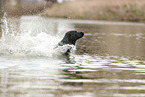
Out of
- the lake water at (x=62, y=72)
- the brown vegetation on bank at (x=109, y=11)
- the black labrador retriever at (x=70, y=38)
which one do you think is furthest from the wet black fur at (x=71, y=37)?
the brown vegetation on bank at (x=109, y=11)

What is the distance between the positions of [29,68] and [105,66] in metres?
2.75

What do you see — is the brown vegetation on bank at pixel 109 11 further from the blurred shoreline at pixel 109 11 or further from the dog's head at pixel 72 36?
the dog's head at pixel 72 36

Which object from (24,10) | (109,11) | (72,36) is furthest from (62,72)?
(24,10)

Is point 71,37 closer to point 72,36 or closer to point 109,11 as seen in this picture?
point 72,36

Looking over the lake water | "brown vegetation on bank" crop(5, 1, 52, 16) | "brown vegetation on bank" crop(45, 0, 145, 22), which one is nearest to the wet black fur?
the lake water

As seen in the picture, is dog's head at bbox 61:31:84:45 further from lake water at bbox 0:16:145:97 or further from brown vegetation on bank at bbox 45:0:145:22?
brown vegetation on bank at bbox 45:0:145:22

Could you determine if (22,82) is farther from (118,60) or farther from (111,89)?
(118,60)

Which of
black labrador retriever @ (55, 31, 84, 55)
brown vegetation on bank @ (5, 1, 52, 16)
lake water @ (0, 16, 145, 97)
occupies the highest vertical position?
black labrador retriever @ (55, 31, 84, 55)

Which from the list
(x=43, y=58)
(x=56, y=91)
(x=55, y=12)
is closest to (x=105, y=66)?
(x=43, y=58)

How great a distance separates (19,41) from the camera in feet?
52.0

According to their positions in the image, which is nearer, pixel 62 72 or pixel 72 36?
pixel 62 72

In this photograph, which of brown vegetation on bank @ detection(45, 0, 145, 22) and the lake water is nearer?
the lake water

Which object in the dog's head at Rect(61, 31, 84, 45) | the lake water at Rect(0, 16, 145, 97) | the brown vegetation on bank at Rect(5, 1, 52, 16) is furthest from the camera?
the brown vegetation on bank at Rect(5, 1, 52, 16)

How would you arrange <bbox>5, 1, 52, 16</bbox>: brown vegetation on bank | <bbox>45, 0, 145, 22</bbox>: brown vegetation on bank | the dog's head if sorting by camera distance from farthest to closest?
<bbox>5, 1, 52, 16</bbox>: brown vegetation on bank → <bbox>45, 0, 145, 22</bbox>: brown vegetation on bank → the dog's head
